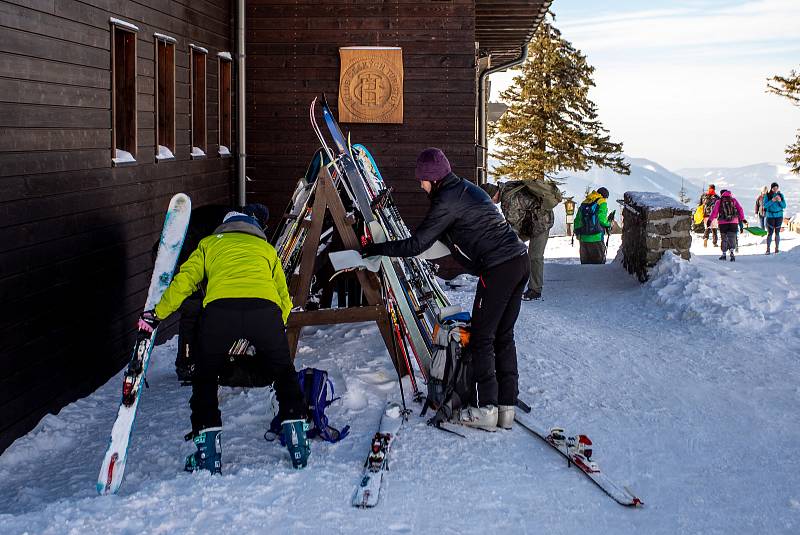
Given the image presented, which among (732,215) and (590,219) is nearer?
(590,219)

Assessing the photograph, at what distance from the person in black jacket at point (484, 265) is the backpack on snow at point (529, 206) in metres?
5.91

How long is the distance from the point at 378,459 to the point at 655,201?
29.0 ft

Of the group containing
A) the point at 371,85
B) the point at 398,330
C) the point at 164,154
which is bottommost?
the point at 398,330

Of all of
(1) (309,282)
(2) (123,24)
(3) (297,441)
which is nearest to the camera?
(3) (297,441)

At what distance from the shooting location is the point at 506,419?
6.73m

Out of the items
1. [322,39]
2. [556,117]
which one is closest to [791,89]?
[556,117]

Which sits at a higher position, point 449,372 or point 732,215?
point 732,215

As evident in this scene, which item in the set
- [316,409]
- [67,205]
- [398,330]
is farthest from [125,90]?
[316,409]

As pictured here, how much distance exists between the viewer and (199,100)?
36.8 feet

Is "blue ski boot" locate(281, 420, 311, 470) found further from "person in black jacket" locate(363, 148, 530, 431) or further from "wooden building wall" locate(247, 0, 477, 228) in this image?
"wooden building wall" locate(247, 0, 477, 228)

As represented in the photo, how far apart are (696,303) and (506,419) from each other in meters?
5.08

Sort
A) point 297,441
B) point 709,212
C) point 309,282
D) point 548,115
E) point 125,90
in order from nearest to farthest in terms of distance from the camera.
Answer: point 297,441
point 309,282
point 125,90
point 709,212
point 548,115

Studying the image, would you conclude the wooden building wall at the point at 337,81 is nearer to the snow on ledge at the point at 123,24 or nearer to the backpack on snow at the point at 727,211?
the snow on ledge at the point at 123,24

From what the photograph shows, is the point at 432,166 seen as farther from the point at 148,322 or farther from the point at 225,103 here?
the point at 225,103
